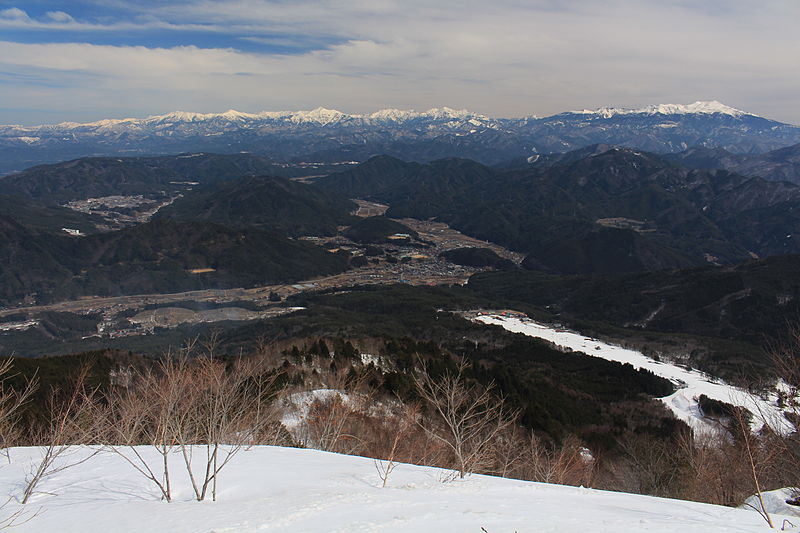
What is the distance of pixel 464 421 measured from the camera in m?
38.9

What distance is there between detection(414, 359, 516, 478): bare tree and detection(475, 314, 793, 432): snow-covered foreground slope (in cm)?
1930

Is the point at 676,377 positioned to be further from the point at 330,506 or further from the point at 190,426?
the point at 330,506

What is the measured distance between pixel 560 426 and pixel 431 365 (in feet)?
51.6

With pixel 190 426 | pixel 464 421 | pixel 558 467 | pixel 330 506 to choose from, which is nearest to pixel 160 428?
pixel 190 426

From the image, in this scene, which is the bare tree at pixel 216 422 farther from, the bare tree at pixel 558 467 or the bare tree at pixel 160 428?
the bare tree at pixel 558 467

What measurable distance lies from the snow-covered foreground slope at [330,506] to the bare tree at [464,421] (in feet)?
9.21

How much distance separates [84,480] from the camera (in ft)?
62.4

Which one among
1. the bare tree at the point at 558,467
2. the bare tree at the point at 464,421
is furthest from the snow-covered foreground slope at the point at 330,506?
the bare tree at the point at 558,467

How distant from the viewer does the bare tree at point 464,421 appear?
25.3m

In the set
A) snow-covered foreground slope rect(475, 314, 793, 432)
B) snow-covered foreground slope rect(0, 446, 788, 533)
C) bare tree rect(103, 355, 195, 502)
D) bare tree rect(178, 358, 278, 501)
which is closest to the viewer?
snow-covered foreground slope rect(0, 446, 788, 533)

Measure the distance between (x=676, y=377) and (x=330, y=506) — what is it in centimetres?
7874

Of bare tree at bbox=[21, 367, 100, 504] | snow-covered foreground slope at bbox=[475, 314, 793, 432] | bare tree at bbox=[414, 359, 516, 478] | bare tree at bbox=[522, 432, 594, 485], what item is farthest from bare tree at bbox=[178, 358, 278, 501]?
snow-covered foreground slope at bbox=[475, 314, 793, 432]

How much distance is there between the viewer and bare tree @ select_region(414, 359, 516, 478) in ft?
83.0

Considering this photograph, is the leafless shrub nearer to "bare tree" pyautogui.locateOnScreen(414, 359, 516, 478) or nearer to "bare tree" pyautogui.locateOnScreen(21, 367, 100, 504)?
"bare tree" pyautogui.locateOnScreen(21, 367, 100, 504)
